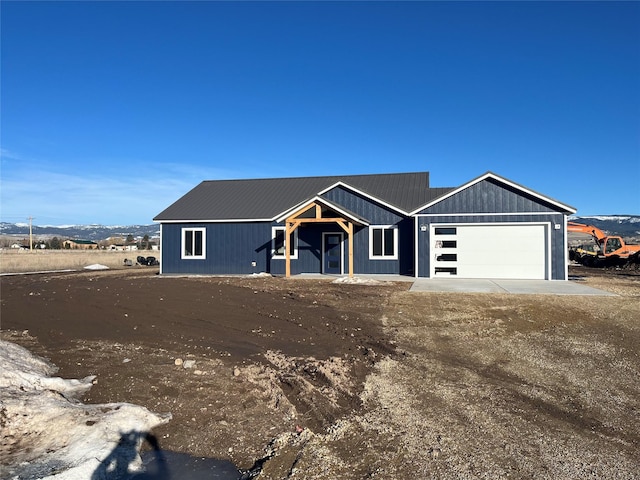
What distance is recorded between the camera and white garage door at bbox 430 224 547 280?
17.5 meters

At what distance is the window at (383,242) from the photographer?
19.7m

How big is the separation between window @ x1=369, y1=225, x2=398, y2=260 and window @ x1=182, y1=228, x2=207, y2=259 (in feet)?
26.5

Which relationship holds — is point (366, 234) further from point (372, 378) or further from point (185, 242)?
point (372, 378)

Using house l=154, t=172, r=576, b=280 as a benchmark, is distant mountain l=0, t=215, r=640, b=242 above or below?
above

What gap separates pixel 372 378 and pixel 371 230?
14488 millimetres

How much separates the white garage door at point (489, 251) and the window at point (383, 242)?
1.87m

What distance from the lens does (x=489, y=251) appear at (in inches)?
709

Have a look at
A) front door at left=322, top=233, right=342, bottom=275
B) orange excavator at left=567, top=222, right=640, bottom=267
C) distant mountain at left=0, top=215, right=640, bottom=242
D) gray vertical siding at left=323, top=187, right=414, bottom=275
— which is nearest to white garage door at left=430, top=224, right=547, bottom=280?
gray vertical siding at left=323, top=187, right=414, bottom=275

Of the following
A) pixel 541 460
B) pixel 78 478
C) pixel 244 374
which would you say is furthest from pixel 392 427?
pixel 78 478

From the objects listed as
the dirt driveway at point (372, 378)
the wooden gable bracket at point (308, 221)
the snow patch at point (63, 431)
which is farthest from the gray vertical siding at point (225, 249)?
the snow patch at point (63, 431)

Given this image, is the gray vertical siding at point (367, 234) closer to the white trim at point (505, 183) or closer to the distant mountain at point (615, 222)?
the white trim at point (505, 183)

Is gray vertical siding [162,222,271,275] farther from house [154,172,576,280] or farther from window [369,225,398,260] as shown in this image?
window [369,225,398,260]

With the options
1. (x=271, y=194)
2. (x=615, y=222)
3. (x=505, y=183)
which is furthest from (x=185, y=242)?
(x=615, y=222)

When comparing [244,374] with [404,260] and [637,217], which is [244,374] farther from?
[637,217]
